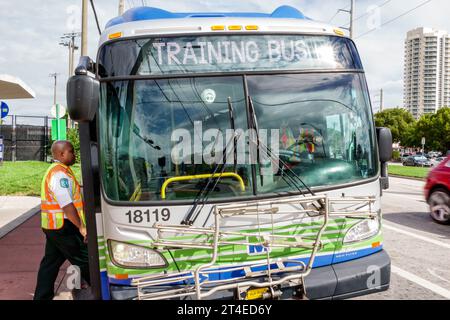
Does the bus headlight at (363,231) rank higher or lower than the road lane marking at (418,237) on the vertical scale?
higher

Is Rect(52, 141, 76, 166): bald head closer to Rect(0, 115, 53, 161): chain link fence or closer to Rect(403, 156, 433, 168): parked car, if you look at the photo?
Rect(0, 115, 53, 161): chain link fence

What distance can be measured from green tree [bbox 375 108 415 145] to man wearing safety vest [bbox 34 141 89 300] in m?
80.7

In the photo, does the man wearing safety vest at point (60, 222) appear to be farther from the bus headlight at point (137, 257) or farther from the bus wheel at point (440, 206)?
the bus wheel at point (440, 206)

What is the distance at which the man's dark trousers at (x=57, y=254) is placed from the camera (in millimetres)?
4406

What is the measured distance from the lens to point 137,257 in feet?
11.5

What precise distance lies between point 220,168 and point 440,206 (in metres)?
7.15

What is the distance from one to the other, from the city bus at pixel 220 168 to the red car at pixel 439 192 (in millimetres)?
5756

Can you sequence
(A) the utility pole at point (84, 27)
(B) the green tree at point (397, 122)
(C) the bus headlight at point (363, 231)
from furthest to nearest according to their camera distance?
(B) the green tree at point (397, 122) < (A) the utility pole at point (84, 27) < (C) the bus headlight at point (363, 231)

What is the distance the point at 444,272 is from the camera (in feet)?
18.3

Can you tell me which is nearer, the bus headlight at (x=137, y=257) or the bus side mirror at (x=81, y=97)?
the bus side mirror at (x=81, y=97)

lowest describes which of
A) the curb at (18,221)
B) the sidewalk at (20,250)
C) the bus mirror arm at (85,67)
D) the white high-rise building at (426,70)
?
the sidewalk at (20,250)

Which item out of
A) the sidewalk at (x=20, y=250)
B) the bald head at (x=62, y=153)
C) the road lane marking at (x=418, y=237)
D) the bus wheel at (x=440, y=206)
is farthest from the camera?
the bus wheel at (x=440, y=206)

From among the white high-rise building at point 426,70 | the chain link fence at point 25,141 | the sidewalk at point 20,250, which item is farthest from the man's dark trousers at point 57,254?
the white high-rise building at point 426,70
